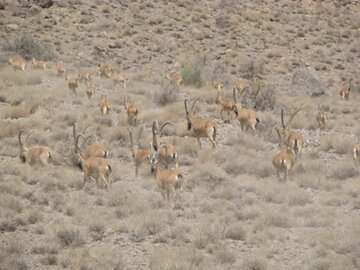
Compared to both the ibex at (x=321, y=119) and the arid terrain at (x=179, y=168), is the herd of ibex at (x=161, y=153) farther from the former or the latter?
the arid terrain at (x=179, y=168)

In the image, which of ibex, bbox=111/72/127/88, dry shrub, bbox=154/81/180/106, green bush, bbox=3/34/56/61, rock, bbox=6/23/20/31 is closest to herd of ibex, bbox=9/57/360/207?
dry shrub, bbox=154/81/180/106

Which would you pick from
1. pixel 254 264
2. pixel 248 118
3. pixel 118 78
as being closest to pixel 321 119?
pixel 248 118

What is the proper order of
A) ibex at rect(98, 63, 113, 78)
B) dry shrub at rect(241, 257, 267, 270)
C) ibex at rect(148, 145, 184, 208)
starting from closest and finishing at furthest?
dry shrub at rect(241, 257, 267, 270) → ibex at rect(148, 145, 184, 208) → ibex at rect(98, 63, 113, 78)

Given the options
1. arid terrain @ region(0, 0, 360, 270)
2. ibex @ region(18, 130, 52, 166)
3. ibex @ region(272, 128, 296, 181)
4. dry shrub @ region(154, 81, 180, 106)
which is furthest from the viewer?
dry shrub @ region(154, 81, 180, 106)

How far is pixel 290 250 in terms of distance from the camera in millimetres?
10133

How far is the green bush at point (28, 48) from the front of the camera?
30266mm

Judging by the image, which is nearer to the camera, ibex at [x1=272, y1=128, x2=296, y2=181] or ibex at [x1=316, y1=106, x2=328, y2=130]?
ibex at [x1=272, y1=128, x2=296, y2=181]

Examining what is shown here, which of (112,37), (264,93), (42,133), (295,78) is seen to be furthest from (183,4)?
(42,133)

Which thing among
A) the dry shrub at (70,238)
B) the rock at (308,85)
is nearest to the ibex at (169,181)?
the dry shrub at (70,238)

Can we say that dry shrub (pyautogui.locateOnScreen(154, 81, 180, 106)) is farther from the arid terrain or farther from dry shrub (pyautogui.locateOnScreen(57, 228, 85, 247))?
dry shrub (pyautogui.locateOnScreen(57, 228, 85, 247))

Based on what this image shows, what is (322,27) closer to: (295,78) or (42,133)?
(295,78)

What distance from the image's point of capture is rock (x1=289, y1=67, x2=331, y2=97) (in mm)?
26297

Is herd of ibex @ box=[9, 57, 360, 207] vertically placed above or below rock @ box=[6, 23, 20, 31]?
above

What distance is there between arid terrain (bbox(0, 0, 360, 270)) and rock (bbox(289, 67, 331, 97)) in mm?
95
